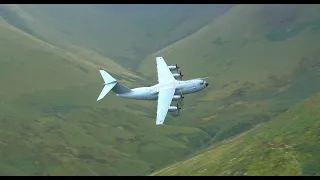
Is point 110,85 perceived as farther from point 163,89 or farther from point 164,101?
point 164,101

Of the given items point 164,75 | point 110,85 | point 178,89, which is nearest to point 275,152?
point 178,89

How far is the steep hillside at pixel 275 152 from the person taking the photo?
120875 millimetres

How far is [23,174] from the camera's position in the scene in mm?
196500

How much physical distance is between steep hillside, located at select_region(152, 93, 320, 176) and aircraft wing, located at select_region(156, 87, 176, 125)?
977 inches

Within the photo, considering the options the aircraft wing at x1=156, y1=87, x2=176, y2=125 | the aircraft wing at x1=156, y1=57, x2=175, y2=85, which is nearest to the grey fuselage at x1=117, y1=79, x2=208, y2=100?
the aircraft wing at x1=156, y1=87, x2=176, y2=125

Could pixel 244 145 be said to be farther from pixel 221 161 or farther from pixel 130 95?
pixel 130 95

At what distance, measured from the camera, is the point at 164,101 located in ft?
419

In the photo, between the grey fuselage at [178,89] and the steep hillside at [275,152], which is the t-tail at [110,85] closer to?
the grey fuselage at [178,89]

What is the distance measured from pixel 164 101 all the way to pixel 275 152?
36.0 m

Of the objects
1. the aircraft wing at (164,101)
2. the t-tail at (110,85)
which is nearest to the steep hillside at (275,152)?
the aircraft wing at (164,101)

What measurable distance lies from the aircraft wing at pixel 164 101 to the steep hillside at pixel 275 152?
24812 millimetres

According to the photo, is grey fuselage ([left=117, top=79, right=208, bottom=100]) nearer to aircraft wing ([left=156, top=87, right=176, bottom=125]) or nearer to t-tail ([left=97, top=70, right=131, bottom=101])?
aircraft wing ([left=156, top=87, right=176, bottom=125])

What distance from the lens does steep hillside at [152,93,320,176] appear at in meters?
121

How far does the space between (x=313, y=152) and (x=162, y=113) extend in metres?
44.3
